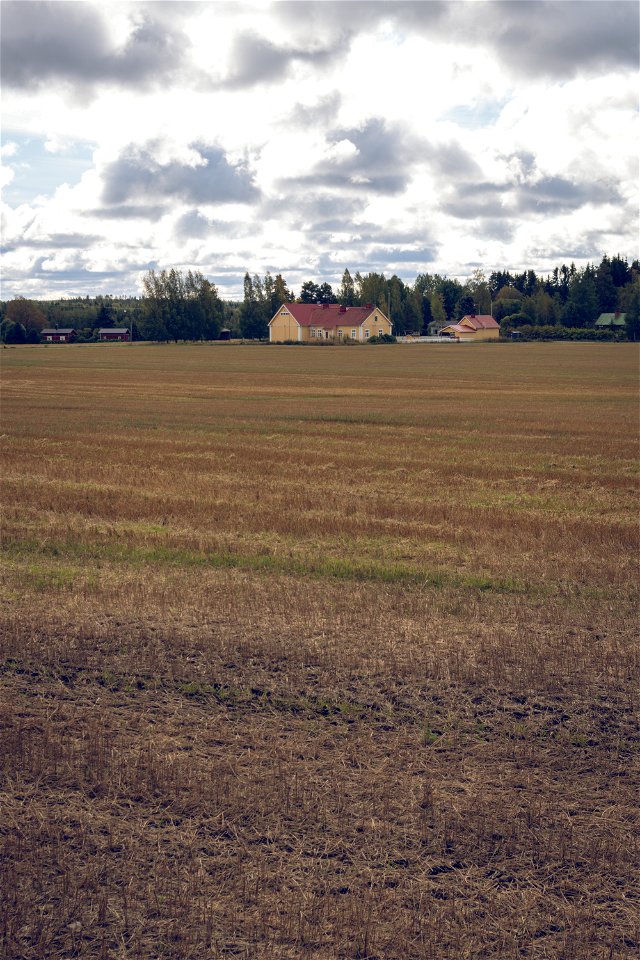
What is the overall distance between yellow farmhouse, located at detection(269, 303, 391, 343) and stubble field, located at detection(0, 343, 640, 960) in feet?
465

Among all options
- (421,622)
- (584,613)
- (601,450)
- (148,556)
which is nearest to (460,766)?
(421,622)

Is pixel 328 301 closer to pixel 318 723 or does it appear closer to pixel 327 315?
pixel 327 315

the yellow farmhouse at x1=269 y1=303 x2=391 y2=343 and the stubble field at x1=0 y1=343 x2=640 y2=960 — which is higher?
the yellow farmhouse at x1=269 y1=303 x2=391 y2=343

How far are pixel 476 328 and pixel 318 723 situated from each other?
586ft

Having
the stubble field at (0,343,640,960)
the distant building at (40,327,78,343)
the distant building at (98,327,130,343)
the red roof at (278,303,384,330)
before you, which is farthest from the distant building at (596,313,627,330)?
the stubble field at (0,343,640,960)

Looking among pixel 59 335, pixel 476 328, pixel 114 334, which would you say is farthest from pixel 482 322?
pixel 59 335

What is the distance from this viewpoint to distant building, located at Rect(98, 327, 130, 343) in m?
178

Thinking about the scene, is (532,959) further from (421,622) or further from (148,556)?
(148,556)

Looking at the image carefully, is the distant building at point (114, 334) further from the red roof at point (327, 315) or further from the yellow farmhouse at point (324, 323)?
the red roof at point (327, 315)

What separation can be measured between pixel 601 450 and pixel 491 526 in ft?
36.8

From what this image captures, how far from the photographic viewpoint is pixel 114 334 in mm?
178750

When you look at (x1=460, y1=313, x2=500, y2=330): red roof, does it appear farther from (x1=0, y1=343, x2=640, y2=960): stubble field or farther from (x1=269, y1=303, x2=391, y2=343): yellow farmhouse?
(x1=0, y1=343, x2=640, y2=960): stubble field

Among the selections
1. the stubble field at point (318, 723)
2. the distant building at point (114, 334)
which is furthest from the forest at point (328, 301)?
the stubble field at point (318, 723)

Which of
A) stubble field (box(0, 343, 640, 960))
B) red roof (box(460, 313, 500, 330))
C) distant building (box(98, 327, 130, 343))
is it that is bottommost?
stubble field (box(0, 343, 640, 960))
